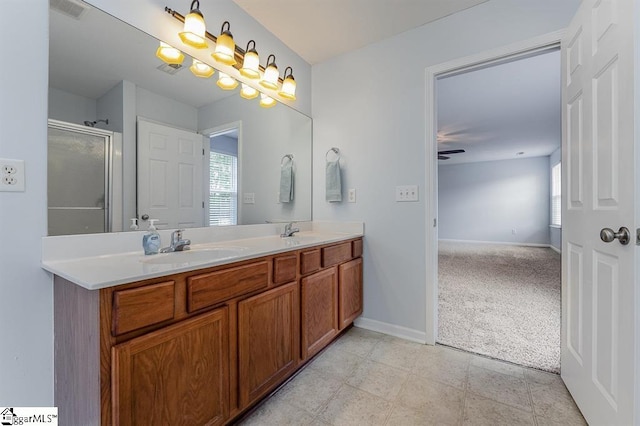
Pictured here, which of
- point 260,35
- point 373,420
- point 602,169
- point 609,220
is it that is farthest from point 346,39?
point 373,420

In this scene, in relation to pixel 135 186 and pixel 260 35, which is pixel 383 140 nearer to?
pixel 260 35

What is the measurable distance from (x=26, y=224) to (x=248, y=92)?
1.42 metres

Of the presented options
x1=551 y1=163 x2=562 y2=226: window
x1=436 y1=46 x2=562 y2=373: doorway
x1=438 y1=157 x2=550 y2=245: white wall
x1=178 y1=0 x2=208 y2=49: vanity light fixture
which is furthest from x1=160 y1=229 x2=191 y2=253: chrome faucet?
x1=438 y1=157 x2=550 y2=245: white wall

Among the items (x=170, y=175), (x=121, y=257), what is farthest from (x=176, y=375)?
(x=170, y=175)

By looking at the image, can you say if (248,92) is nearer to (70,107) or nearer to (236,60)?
(236,60)

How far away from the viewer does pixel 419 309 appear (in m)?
2.03

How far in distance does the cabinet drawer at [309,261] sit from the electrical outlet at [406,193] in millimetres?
803

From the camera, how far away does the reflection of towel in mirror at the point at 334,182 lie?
2318mm

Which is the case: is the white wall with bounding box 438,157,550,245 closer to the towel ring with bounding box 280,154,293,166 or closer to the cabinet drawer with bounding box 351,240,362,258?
the cabinet drawer with bounding box 351,240,362,258

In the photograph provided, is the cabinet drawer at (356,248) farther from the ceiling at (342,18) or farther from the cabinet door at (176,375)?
the ceiling at (342,18)

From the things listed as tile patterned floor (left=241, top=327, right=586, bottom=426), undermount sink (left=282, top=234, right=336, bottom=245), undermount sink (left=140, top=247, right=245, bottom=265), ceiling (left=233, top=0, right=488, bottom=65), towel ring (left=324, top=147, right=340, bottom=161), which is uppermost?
ceiling (left=233, top=0, right=488, bottom=65)

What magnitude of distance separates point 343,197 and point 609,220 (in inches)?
63.3

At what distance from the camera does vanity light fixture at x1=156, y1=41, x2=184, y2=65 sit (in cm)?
144

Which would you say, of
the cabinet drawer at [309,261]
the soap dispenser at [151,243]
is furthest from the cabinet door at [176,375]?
the cabinet drawer at [309,261]
